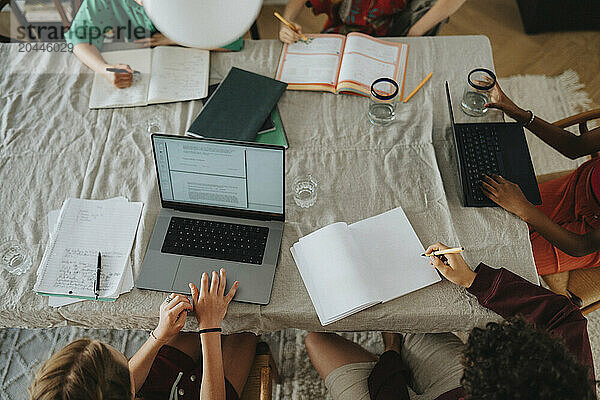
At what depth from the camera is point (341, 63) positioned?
5.42ft

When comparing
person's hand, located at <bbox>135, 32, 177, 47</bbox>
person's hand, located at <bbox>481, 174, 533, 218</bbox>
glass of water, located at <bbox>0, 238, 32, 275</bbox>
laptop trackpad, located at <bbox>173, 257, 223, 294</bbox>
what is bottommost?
glass of water, located at <bbox>0, 238, 32, 275</bbox>

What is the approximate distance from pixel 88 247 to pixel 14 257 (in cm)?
18

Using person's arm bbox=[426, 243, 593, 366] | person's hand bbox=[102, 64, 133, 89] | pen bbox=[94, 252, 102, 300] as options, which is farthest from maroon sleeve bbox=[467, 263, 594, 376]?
person's hand bbox=[102, 64, 133, 89]

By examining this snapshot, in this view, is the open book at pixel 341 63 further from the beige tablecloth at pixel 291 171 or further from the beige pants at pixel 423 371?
the beige pants at pixel 423 371

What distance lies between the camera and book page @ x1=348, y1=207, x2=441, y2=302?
125 centimetres

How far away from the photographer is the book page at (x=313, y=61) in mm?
1621

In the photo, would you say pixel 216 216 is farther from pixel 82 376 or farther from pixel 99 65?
pixel 99 65

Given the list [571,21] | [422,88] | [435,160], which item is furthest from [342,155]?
[571,21]

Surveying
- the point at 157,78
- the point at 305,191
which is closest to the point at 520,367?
the point at 305,191

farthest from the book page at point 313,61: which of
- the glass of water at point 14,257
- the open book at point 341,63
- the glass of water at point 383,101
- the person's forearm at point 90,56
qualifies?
the glass of water at point 14,257

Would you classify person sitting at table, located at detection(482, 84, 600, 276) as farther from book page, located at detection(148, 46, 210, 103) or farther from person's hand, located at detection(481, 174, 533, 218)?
book page, located at detection(148, 46, 210, 103)

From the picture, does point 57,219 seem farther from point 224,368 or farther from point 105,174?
point 224,368

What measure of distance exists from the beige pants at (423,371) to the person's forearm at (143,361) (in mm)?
477

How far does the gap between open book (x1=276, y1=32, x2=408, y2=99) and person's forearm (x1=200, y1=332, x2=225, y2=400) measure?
800 mm
